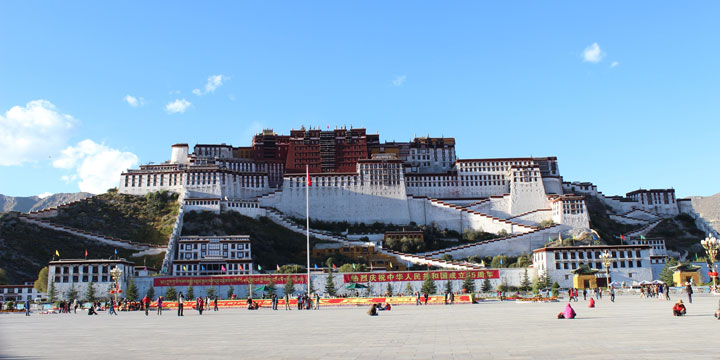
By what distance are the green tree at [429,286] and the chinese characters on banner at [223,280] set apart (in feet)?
42.9

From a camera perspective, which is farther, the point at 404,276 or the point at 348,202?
the point at 348,202

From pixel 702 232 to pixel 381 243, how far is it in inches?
2306

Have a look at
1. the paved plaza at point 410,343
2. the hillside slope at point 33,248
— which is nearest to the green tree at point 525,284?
the hillside slope at point 33,248

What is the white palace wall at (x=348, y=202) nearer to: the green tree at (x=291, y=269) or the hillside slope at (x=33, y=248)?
the green tree at (x=291, y=269)

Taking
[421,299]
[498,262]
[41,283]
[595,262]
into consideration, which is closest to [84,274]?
[41,283]

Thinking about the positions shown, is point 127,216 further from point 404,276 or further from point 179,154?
point 404,276

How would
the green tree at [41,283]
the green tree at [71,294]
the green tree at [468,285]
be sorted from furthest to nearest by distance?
the green tree at [41,283] < the green tree at [468,285] < the green tree at [71,294]

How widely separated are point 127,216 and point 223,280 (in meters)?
31.1

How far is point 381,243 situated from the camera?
86.3m

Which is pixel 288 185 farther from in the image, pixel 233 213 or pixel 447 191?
pixel 447 191

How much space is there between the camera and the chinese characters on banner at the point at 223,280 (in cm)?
6506

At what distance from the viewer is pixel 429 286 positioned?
6369 centimetres

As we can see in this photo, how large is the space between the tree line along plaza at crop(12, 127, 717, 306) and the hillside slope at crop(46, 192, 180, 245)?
87.7 inches

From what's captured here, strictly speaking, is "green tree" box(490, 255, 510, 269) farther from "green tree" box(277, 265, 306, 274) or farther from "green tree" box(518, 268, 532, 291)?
"green tree" box(277, 265, 306, 274)
